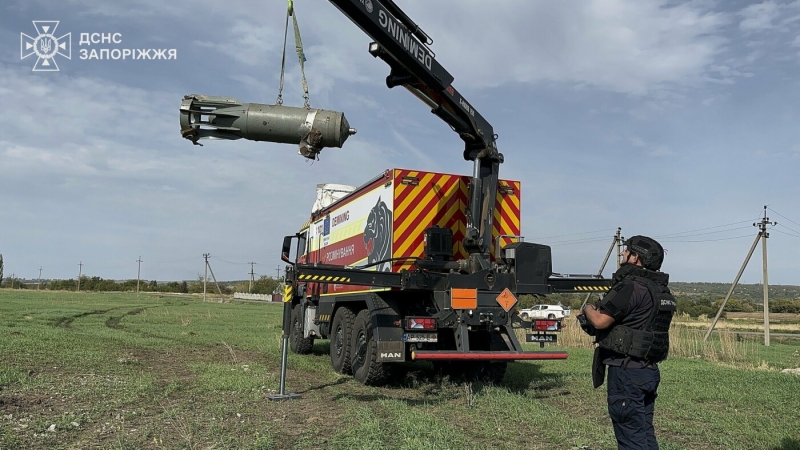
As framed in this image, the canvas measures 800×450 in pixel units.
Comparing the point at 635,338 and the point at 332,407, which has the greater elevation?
the point at 635,338

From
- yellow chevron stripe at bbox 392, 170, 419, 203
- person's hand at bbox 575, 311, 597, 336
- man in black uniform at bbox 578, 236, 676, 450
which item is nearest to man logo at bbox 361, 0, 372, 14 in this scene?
yellow chevron stripe at bbox 392, 170, 419, 203

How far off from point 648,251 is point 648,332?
1.94ft

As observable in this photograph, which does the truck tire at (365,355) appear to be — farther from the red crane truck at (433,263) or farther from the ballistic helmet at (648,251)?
the ballistic helmet at (648,251)

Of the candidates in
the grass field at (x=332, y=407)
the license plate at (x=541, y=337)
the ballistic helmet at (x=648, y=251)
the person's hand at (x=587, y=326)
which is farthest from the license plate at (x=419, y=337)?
the ballistic helmet at (x=648, y=251)

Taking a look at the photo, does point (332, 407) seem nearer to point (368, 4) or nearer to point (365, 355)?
point (365, 355)

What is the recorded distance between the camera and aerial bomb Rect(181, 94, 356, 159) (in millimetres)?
6238

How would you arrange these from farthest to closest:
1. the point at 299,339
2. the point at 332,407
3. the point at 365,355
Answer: the point at 299,339 → the point at 365,355 → the point at 332,407

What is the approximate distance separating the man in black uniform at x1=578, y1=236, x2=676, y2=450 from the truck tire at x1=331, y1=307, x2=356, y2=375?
213 inches

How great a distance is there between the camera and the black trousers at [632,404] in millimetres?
4031

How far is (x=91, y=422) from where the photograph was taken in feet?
18.4

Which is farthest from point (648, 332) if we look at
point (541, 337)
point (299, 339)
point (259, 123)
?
point (299, 339)

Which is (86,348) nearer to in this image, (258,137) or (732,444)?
(258,137)

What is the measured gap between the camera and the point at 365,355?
8.57m

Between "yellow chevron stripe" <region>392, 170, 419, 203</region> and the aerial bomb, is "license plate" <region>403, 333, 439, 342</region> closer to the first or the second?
"yellow chevron stripe" <region>392, 170, 419, 203</region>
